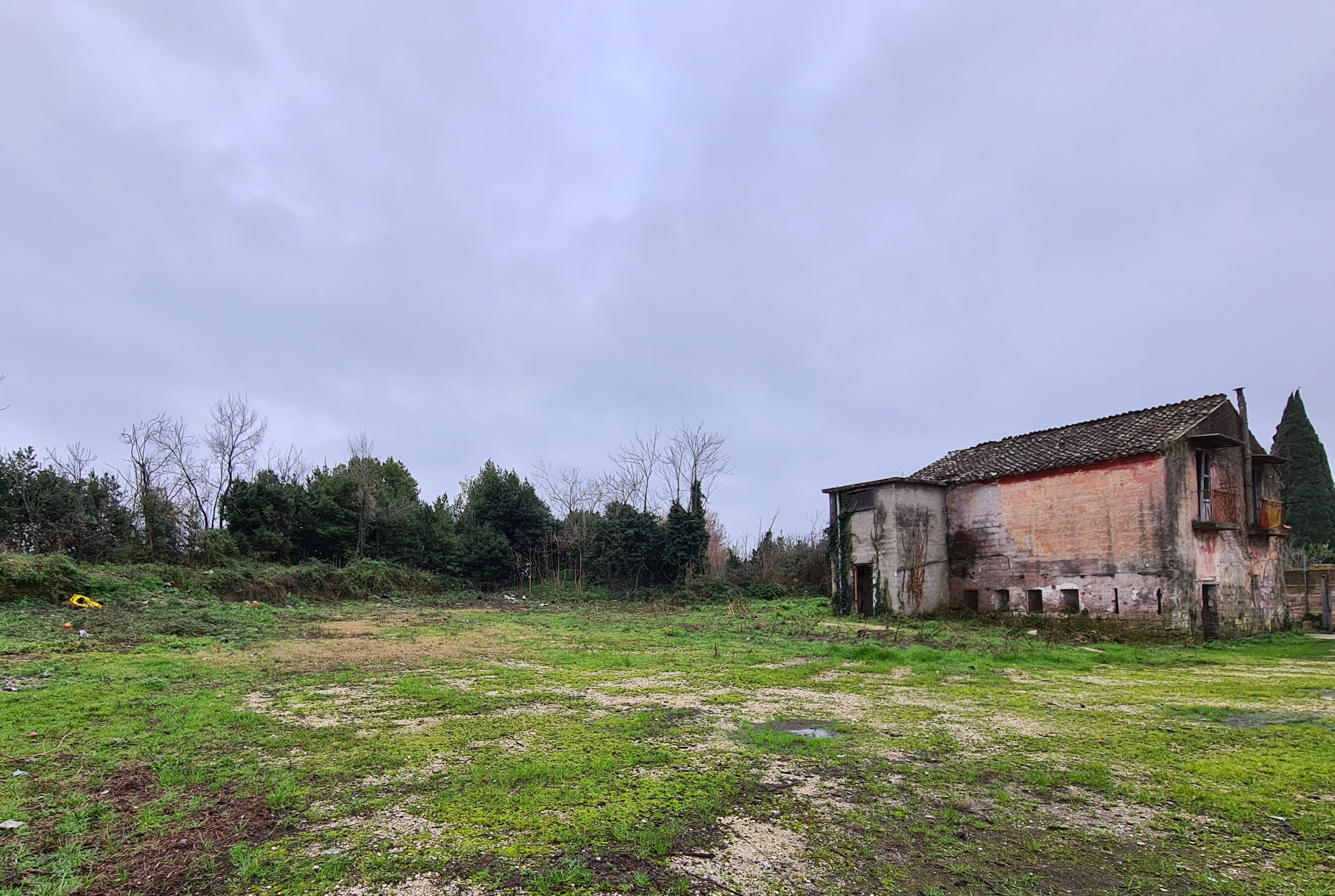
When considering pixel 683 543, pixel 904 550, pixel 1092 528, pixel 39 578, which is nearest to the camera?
pixel 39 578

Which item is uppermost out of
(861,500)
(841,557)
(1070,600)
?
(861,500)

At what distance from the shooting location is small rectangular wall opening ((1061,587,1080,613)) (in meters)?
18.4

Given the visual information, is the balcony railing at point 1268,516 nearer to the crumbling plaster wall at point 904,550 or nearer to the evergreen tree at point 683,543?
the crumbling plaster wall at point 904,550

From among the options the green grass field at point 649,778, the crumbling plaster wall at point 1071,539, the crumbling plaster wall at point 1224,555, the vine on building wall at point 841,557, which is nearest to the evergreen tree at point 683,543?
the vine on building wall at point 841,557

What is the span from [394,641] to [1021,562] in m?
17.4

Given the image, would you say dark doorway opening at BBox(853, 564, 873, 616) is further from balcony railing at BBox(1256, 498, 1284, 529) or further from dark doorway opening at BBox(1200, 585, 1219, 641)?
balcony railing at BBox(1256, 498, 1284, 529)

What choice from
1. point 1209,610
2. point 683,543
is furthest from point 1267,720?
point 683,543

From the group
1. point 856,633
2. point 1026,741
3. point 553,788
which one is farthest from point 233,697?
point 856,633

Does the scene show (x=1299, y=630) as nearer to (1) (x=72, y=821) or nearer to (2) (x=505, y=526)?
(1) (x=72, y=821)

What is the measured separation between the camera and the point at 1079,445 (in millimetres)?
19859

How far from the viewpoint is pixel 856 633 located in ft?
55.4

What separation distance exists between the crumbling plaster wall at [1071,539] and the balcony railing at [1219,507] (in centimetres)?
186

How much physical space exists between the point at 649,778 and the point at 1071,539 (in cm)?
1788

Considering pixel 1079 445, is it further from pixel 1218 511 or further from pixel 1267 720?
pixel 1267 720
